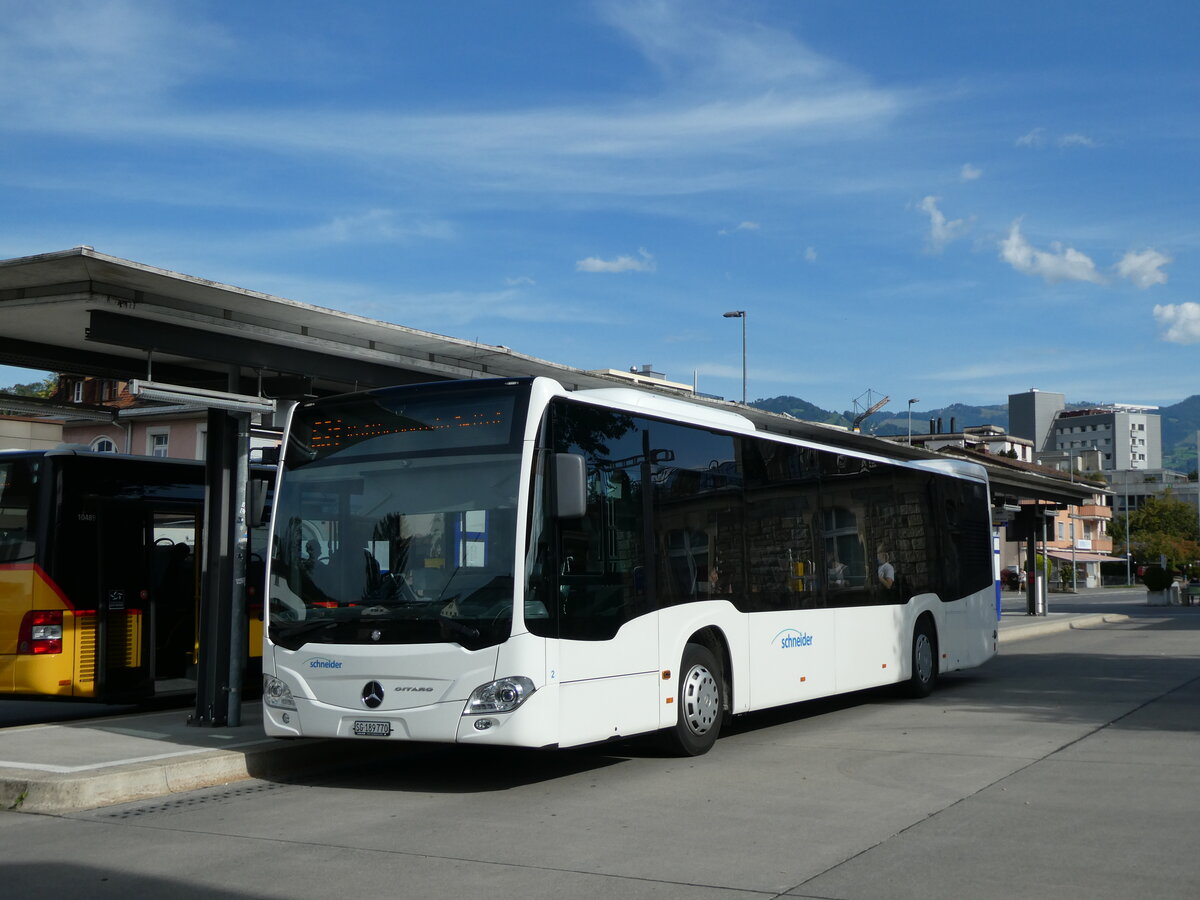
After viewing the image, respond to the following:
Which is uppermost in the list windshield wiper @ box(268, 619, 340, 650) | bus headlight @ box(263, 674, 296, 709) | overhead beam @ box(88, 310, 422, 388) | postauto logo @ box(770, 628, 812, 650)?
overhead beam @ box(88, 310, 422, 388)

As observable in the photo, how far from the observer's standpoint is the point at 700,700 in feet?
37.1

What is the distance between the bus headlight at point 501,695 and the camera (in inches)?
361

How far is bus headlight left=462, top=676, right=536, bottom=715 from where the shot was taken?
30.1 feet

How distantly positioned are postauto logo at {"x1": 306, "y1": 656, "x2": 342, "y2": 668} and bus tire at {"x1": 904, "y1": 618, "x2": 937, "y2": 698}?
871cm

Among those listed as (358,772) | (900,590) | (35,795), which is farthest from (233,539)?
(900,590)

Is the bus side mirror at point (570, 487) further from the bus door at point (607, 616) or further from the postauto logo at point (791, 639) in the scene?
the postauto logo at point (791, 639)

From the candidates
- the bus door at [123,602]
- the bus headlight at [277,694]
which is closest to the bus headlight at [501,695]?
the bus headlight at [277,694]

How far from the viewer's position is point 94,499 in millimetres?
14016

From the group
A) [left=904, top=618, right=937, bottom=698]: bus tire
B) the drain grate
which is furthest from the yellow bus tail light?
[left=904, top=618, right=937, bottom=698]: bus tire

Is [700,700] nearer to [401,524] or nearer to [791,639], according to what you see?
[791,639]

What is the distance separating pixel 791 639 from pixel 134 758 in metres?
6.20

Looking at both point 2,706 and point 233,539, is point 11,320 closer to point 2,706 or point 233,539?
point 233,539

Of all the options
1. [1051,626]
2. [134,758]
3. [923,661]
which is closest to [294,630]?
[134,758]

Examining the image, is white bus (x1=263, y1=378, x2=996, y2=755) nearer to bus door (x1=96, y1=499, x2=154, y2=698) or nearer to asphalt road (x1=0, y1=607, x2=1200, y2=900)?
asphalt road (x1=0, y1=607, x2=1200, y2=900)
